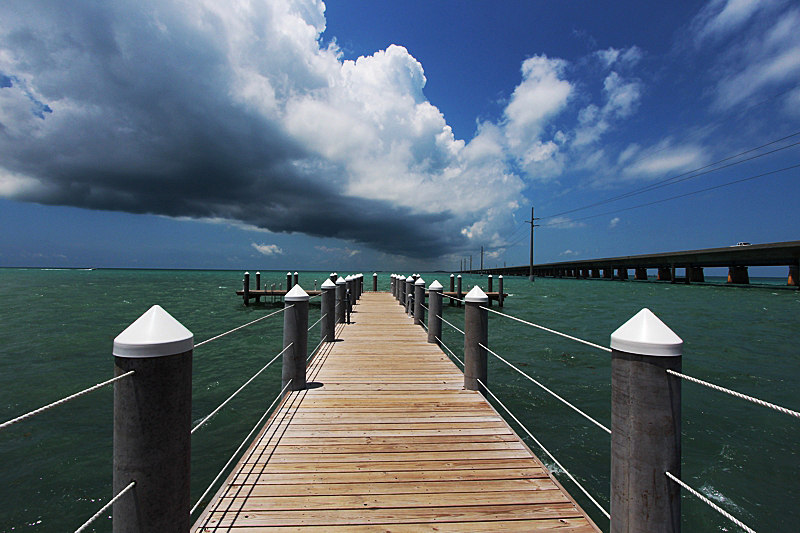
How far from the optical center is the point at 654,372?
1887 mm

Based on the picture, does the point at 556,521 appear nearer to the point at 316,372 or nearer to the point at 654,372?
the point at 654,372

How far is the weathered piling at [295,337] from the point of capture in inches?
187

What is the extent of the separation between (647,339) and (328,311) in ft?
21.7

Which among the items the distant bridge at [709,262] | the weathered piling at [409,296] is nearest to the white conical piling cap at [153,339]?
the weathered piling at [409,296]

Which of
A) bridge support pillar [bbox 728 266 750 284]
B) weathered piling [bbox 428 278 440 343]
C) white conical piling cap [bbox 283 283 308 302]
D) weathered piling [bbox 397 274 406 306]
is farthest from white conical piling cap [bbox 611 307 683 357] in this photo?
bridge support pillar [bbox 728 266 750 284]

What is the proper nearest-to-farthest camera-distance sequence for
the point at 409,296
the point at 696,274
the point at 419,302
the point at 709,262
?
the point at 419,302, the point at 409,296, the point at 709,262, the point at 696,274

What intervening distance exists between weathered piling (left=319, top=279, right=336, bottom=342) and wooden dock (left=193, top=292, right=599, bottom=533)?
101 inches

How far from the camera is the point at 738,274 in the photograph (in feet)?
204

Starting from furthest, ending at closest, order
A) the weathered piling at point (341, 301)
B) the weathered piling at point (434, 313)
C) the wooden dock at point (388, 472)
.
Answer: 1. the weathered piling at point (341, 301)
2. the weathered piling at point (434, 313)
3. the wooden dock at point (388, 472)

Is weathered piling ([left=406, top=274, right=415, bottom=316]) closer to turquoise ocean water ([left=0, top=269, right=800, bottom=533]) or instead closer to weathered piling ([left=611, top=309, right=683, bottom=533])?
turquoise ocean water ([left=0, top=269, right=800, bottom=533])

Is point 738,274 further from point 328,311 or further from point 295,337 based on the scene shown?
point 295,337

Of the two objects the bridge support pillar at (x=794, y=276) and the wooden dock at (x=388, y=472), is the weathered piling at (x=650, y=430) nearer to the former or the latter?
the wooden dock at (x=388, y=472)

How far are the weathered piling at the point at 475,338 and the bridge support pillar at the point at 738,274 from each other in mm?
79324

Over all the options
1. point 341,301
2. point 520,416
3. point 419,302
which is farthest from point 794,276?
point 341,301
